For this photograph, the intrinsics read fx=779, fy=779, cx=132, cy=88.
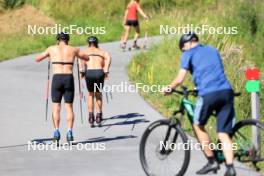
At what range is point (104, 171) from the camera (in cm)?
985

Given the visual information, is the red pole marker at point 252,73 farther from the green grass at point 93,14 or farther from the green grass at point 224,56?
the green grass at point 93,14

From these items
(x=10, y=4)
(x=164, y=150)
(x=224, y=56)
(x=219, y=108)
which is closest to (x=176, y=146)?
(x=164, y=150)

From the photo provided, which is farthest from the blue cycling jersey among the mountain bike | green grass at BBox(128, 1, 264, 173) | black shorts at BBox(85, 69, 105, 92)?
black shorts at BBox(85, 69, 105, 92)

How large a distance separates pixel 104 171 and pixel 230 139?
1.90 metres

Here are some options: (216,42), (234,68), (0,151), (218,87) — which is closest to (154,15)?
(216,42)

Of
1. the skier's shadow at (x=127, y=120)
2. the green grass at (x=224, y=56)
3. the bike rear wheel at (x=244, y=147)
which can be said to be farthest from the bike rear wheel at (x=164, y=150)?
the skier's shadow at (x=127, y=120)

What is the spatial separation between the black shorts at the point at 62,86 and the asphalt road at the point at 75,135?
806mm

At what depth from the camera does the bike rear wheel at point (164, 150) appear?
9023 millimetres

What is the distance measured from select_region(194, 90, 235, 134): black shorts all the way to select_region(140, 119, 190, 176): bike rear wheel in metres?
0.37

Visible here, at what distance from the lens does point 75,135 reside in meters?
12.6

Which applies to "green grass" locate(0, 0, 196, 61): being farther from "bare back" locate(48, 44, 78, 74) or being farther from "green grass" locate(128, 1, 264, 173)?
"bare back" locate(48, 44, 78, 74)

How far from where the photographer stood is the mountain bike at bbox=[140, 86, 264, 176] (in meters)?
8.93

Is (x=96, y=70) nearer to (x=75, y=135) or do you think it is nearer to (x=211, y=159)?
(x=75, y=135)

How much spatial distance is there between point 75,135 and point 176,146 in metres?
3.78
